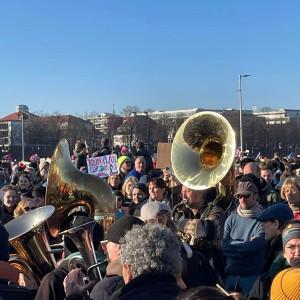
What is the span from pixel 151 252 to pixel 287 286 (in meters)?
0.67

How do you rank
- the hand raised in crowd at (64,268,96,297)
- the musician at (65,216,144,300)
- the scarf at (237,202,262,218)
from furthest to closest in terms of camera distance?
the scarf at (237,202,262,218) < the hand raised in crowd at (64,268,96,297) < the musician at (65,216,144,300)

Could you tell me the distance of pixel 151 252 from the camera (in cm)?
261

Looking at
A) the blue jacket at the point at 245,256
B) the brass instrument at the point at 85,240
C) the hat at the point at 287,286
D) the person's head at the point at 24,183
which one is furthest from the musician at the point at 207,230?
the person's head at the point at 24,183

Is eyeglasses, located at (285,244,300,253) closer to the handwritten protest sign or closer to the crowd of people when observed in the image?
the crowd of people

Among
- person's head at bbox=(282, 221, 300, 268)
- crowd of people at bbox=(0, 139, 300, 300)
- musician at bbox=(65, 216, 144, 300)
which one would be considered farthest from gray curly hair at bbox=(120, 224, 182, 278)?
person's head at bbox=(282, 221, 300, 268)

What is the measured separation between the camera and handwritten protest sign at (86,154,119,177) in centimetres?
963

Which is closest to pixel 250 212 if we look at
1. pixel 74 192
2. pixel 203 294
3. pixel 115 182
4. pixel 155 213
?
pixel 155 213

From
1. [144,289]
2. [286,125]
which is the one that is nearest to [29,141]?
[286,125]

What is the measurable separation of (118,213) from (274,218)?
2.39 meters

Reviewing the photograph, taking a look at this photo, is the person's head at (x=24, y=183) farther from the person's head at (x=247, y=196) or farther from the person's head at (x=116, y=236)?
the person's head at (x=116, y=236)

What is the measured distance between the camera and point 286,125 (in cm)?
7312

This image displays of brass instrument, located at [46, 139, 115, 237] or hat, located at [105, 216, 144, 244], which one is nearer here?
hat, located at [105, 216, 144, 244]

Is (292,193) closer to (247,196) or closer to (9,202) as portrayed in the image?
(247,196)

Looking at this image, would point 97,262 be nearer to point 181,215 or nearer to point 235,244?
point 235,244
